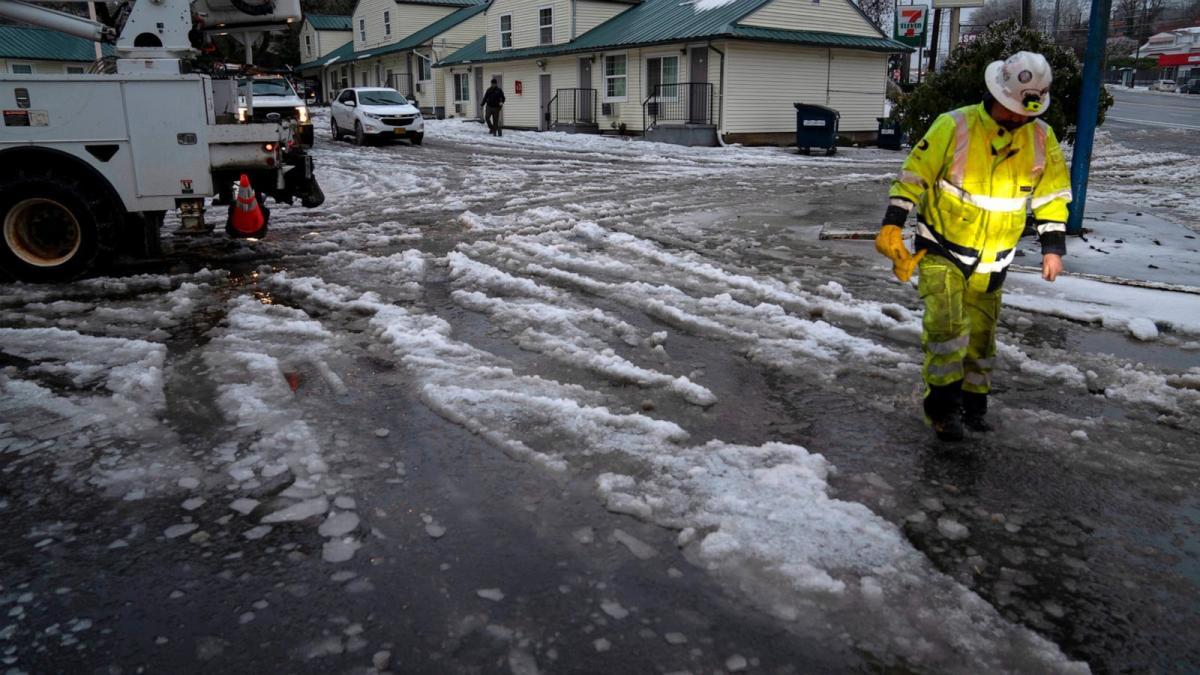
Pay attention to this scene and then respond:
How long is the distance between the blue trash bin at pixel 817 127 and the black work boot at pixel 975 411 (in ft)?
69.8

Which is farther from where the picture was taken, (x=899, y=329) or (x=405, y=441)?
(x=899, y=329)

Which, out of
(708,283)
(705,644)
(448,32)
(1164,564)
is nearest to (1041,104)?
(1164,564)

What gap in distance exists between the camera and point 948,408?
419cm

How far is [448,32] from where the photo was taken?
141 feet

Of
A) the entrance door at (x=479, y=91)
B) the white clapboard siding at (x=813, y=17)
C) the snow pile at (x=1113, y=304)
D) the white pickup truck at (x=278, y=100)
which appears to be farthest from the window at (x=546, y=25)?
the snow pile at (x=1113, y=304)

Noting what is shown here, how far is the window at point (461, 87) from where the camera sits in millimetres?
41812

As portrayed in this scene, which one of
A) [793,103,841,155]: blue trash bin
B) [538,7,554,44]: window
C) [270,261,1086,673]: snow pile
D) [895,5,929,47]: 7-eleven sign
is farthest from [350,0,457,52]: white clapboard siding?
[270,261,1086,673]: snow pile

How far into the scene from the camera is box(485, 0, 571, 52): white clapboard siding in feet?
110

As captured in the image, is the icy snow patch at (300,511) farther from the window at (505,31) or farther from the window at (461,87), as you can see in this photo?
the window at (461,87)

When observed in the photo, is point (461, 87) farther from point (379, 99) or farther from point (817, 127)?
point (817, 127)

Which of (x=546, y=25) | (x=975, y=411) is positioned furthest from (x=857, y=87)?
(x=975, y=411)

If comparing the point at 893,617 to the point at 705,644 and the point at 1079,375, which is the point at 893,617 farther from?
the point at 1079,375

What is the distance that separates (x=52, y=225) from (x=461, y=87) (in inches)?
1438

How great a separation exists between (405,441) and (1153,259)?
7.64 m
